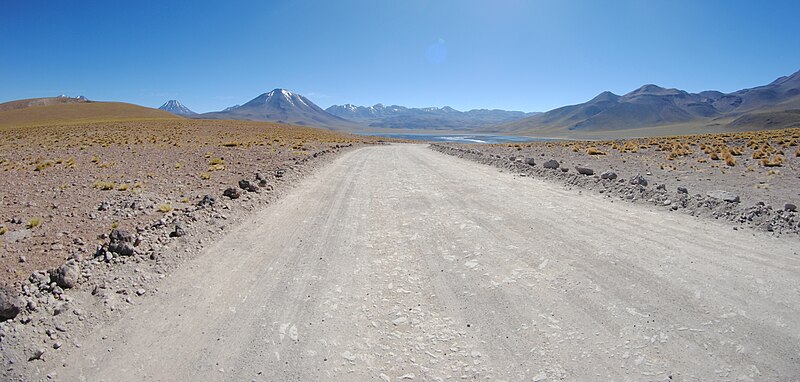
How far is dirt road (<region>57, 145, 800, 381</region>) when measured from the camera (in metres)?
3.13

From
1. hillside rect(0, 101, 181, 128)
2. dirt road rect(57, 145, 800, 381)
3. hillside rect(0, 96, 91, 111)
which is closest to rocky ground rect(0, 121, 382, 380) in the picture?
dirt road rect(57, 145, 800, 381)

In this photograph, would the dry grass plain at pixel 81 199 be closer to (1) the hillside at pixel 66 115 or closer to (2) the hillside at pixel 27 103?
(1) the hillside at pixel 66 115

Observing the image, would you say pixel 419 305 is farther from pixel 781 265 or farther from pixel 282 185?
pixel 282 185

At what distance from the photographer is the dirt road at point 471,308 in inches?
123

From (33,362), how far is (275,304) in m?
2.09

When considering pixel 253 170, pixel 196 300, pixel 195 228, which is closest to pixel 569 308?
pixel 196 300

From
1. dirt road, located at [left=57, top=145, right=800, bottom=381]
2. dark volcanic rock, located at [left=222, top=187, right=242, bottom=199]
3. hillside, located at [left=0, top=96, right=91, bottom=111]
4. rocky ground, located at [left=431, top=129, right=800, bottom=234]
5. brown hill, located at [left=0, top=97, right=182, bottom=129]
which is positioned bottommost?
dirt road, located at [left=57, top=145, right=800, bottom=381]

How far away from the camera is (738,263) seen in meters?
4.98

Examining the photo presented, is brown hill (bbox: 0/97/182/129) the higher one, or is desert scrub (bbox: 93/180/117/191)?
brown hill (bbox: 0/97/182/129)

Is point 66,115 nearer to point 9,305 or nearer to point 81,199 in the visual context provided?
point 81,199

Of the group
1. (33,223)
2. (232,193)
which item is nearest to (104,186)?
(33,223)

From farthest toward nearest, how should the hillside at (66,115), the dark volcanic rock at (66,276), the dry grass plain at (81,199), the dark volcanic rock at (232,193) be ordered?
the hillside at (66,115), the dark volcanic rock at (232,193), the dry grass plain at (81,199), the dark volcanic rock at (66,276)

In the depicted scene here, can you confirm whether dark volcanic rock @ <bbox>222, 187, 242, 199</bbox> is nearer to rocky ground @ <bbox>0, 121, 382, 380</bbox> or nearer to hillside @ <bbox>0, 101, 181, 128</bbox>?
rocky ground @ <bbox>0, 121, 382, 380</bbox>

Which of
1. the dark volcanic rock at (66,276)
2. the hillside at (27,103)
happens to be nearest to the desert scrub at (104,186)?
the dark volcanic rock at (66,276)
